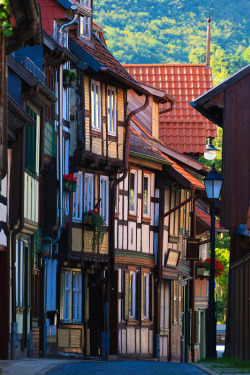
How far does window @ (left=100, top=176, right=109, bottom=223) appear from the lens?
114ft

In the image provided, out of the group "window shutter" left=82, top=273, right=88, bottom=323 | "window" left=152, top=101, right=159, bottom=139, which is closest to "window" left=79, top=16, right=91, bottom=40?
"window" left=152, top=101, right=159, bottom=139

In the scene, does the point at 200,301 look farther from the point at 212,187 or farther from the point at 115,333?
the point at 212,187

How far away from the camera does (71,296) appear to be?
3222 centimetres

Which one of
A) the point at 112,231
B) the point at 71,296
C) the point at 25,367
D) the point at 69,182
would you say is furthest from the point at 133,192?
the point at 25,367

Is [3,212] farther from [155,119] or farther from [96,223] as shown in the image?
[155,119]

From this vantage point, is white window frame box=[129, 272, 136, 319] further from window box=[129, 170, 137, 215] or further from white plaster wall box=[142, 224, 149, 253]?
window box=[129, 170, 137, 215]

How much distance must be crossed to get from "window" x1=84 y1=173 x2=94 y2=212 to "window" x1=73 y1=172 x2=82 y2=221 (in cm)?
43

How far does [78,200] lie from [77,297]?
2.84 meters

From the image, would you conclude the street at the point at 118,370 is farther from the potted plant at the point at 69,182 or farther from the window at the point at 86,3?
the window at the point at 86,3

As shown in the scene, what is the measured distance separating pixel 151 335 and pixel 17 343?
562 inches

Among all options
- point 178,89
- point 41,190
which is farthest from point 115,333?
point 178,89

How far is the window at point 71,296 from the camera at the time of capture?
104ft

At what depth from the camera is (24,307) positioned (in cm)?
2561

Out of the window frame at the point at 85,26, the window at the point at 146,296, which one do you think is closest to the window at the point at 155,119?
the window at the point at 146,296
